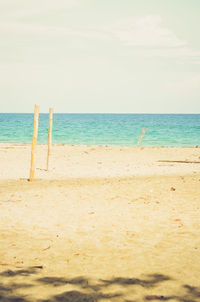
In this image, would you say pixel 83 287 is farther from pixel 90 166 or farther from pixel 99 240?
pixel 90 166

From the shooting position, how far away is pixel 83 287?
447cm

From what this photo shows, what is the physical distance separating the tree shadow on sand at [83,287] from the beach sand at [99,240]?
0.01 meters

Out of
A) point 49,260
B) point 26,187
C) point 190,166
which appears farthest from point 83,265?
point 190,166

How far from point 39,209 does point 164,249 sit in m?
3.83

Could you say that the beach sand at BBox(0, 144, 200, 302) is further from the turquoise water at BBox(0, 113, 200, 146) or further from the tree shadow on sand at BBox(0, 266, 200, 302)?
A: the turquoise water at BBox(0, 113, 200, 146)

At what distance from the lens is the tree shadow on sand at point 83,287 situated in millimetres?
4188

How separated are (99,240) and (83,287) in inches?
80.9

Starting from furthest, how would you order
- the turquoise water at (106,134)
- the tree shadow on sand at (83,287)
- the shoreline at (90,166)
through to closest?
1. the turquoise water at (106,134)
2. the shoreline at (90,166)
3. the tree shadow on sand at (83,287)

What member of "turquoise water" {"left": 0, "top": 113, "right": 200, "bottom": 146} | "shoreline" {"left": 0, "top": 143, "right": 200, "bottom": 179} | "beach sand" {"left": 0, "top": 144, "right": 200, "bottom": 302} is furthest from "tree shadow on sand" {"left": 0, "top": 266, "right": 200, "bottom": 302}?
"turquoise water" {"left": 0, "top": 113, "right": 200, "bottom": 146}

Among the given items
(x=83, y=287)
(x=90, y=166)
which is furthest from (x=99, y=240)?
(x=90, y=166)

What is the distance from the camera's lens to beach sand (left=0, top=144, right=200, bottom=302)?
446cm

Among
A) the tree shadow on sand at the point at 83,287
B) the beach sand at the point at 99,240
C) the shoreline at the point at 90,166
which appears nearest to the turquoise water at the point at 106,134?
the shoreline at the point at 90,166

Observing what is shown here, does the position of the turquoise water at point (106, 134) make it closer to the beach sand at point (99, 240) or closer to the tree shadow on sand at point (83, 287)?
the beach sand at point (99, 240)

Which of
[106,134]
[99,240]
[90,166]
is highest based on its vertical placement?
[106,134]
